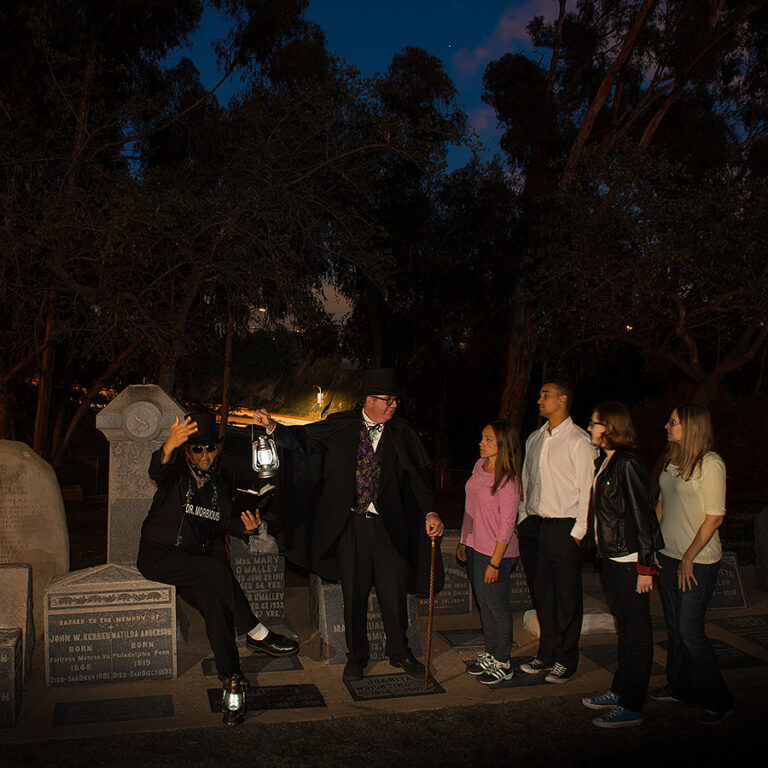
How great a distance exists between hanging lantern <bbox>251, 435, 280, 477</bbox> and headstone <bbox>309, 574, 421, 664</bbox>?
4.19 ft

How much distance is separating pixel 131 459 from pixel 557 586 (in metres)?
3.66

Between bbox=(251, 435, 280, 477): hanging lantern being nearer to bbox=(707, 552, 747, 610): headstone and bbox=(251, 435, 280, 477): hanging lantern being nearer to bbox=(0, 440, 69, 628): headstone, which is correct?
bbox=(0, 440, 69, 628): headstone

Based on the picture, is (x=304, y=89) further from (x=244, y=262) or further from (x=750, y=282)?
(x=750, y=282)

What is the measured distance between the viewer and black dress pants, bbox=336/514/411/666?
227 inches

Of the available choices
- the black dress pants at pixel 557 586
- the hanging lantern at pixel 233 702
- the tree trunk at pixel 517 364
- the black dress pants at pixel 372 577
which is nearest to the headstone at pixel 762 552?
the black dress pants at pixel 557 586

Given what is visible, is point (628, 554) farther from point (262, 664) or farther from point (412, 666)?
point (262, 664)

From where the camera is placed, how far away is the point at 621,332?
14.1 m

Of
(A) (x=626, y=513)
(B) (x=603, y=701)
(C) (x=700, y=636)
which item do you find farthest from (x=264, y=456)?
(C) (x=700, y=636)

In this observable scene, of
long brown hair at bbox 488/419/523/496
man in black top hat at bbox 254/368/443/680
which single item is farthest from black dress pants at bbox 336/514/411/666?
long brown hair at bbox 488/419/523/496

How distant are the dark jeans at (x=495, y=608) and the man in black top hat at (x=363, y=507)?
18.1 inches

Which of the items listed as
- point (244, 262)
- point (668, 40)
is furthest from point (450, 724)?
point (668, 40)

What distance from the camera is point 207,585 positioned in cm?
538

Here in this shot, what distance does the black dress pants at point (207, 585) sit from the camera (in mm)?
5234

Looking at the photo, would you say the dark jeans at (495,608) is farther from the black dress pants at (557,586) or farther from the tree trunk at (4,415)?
the tree trunk at (4,415)
